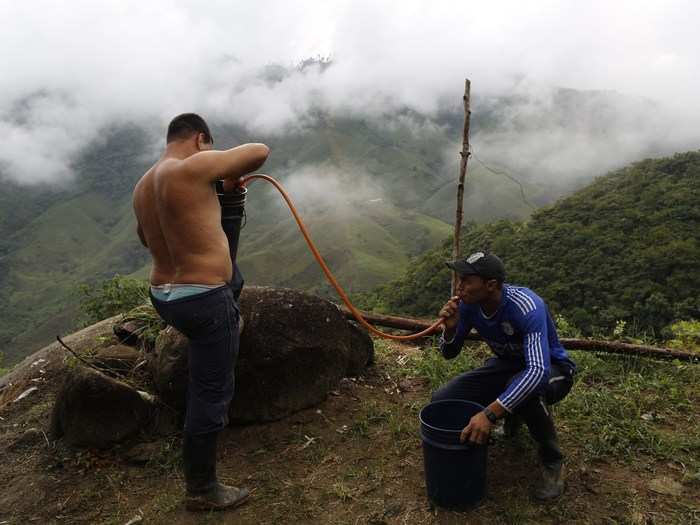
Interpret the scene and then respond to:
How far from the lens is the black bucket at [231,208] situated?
3729 millimetres

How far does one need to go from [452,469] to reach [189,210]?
2.34 m

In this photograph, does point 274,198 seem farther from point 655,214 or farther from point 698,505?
point 698,505

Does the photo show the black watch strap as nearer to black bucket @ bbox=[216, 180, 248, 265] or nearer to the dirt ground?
the dirt ground

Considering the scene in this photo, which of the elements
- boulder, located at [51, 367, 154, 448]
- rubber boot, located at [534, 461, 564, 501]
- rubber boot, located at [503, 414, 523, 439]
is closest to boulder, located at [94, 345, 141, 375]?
boulder, located at [51, 367, 154, 448]

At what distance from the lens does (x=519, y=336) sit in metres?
3.57

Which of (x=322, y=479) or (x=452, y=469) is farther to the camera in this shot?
(x=322, y=479)

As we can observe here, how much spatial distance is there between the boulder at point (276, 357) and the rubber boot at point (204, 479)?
1.08 meters

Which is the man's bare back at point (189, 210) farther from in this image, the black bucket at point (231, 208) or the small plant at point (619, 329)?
the small plant at point (619, 329)

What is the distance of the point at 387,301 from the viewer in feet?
121

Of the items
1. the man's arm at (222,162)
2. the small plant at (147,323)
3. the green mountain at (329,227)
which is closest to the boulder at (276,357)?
the small plant at (147,323)

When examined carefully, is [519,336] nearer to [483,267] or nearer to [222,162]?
[483,267]

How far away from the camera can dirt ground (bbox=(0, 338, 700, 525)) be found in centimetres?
336

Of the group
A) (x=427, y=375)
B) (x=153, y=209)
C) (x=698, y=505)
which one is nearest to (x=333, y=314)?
(x=427, y=375)

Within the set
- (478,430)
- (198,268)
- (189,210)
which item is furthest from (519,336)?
(189,210)
